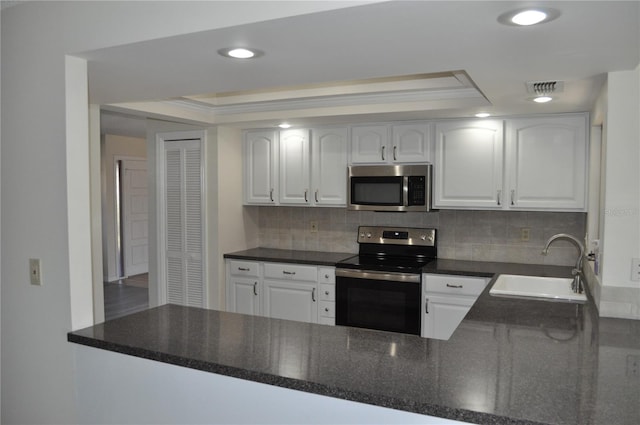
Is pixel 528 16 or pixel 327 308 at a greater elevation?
pixel 528 16

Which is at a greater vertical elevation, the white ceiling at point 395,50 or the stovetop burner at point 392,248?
the white ceiling at point 395,50

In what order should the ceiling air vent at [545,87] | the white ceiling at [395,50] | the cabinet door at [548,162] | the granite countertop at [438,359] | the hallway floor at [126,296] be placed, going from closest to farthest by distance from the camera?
the granite countertop at [438,359] → the white ceiling at [395,50] → the ceiling air vent at [545,87] → the cabinet door at [548,162] → the hallway floor at [126,296]

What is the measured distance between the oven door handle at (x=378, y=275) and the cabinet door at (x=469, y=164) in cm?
63

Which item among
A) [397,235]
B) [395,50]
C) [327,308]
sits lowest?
[327,308]

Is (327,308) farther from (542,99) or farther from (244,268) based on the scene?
(542,99)

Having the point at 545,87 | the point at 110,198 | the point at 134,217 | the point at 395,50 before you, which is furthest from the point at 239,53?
the point at 134,217

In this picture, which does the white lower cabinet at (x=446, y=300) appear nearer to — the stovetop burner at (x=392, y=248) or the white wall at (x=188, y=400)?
the stovetop burner at (x=392, y=248)

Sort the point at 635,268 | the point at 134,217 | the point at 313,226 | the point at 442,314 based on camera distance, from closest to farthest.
A: the point at 635,268 < the point at 442,314 < the point at 313,226 < the point at 134,217

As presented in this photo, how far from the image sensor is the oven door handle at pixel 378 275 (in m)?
3.78

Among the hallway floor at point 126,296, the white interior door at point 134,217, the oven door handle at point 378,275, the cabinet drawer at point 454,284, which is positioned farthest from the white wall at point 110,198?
the cabinet drawer at point 454,284

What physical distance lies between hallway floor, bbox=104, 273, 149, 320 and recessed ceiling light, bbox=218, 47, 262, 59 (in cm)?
462

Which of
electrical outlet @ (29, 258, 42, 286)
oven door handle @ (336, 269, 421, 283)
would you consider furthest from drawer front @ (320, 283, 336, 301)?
electrical outlet @ (29, 258, 42, 286)

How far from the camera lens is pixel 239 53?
74.9 inches

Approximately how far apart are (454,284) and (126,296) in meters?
4.93
